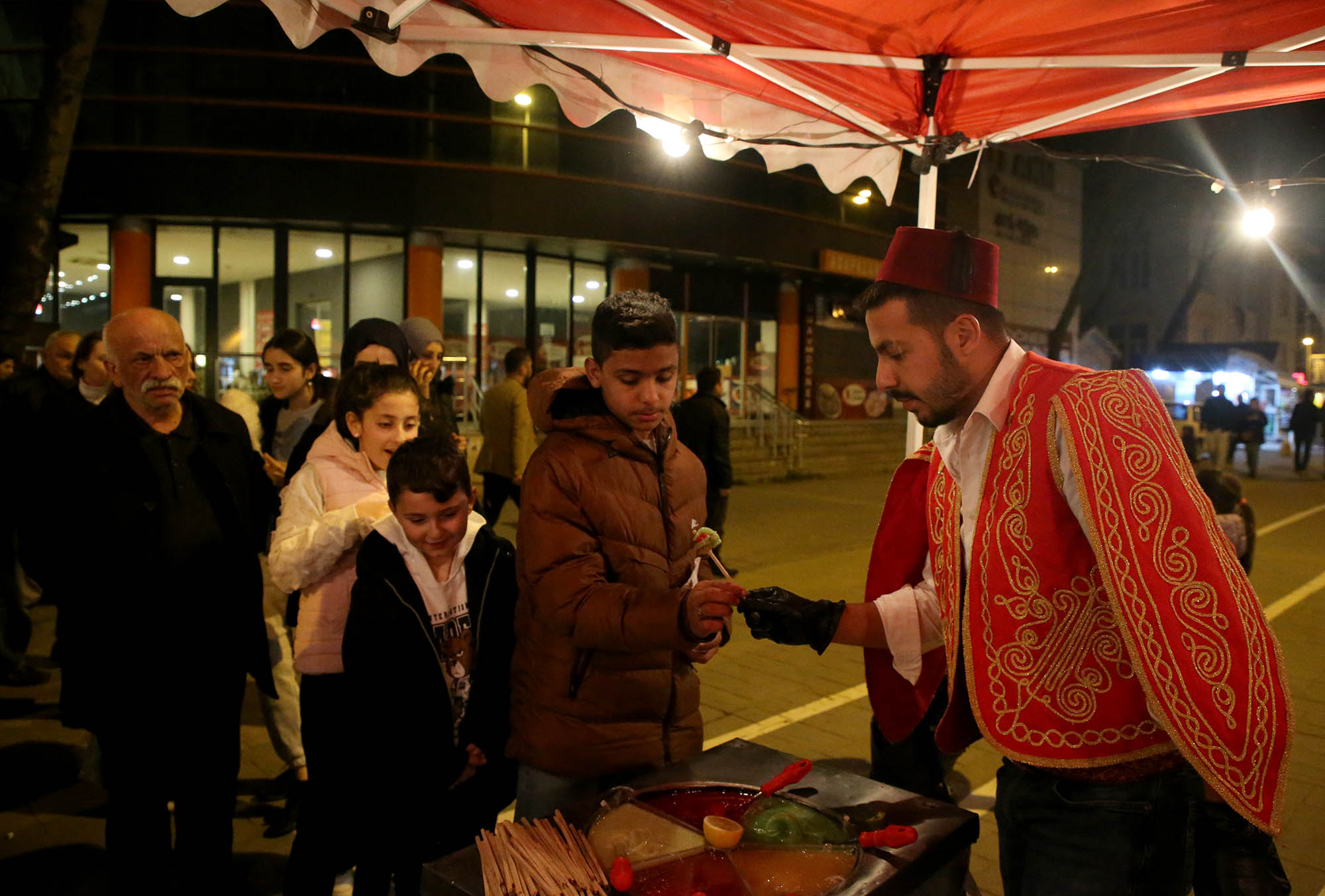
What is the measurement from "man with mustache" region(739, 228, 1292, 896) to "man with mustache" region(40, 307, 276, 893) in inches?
84.7

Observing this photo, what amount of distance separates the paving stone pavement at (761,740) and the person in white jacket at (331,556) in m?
0.87

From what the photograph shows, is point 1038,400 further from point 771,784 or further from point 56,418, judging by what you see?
point 56,418

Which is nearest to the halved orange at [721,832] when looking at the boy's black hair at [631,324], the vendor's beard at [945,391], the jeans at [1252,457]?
the vendor's beard at [945,391]

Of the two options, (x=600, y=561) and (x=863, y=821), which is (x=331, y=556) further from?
(x=863, y=821)

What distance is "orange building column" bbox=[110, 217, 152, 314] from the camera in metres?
16.5

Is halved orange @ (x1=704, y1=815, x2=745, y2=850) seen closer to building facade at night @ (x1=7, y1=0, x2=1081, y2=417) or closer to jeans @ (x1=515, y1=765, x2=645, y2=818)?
jeans @ (x1=515, y1=765, x2=645, y2=818)

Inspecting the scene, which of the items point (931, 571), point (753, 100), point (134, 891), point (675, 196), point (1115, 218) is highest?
point (1115, 218)

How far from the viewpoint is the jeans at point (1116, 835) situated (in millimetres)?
1735

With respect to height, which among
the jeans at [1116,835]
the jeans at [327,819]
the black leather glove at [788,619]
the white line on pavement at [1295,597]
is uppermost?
the black leather glove at [788,619]

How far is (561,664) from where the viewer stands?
2.20 m

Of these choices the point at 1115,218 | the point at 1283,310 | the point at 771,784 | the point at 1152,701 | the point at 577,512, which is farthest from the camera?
the point at 1283,310

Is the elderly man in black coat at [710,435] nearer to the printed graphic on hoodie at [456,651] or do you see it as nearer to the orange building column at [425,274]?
the printed graphic on hoodie at [456,651]

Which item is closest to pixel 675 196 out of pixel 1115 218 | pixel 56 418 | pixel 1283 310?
pixel 56 418

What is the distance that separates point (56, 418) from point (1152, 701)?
345cm
